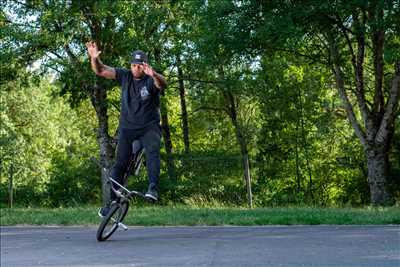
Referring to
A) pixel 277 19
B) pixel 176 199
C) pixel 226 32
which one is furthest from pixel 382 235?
pixel 176 199

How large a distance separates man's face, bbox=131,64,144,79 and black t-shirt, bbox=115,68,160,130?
0.19 feet

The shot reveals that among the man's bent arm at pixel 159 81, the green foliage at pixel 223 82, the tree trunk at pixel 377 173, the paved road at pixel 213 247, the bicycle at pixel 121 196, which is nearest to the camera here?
the paved road at pixel 213 247

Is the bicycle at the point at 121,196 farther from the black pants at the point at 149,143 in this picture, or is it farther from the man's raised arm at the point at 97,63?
the man's raised arm at the point at 97,63

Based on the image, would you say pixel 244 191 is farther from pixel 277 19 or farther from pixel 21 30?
pixel 21 30

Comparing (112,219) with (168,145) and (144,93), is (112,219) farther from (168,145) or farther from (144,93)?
(168,145)

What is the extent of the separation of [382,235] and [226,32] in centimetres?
1038

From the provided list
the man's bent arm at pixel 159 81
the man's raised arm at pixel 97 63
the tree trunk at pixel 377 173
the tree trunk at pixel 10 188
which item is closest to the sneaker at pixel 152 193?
the man's bent arm at pixel 159 81

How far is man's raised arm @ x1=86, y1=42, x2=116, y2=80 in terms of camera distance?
23.5 ft

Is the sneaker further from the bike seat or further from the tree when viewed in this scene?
the tree

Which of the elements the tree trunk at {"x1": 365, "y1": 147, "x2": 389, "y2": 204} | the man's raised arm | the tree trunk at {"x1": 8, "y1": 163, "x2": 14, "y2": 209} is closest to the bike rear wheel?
the man's raised arm

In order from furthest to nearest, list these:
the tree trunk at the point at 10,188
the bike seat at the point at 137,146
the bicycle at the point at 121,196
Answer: the tree trunk at the point at 10,188, the bicycle at the point at 121,196, the bike seat at the point at 137,146

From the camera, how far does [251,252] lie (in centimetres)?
688

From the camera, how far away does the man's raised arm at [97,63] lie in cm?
718

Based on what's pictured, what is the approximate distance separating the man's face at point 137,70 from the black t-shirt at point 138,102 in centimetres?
6
